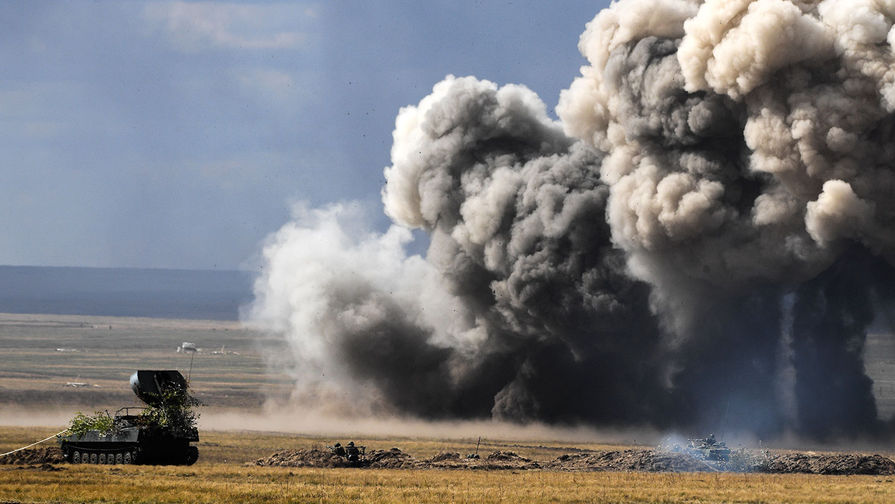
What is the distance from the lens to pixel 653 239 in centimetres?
9069

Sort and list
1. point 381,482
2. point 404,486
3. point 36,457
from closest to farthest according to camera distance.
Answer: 1. point 404,486
2. point 381,482
3. point 36,457

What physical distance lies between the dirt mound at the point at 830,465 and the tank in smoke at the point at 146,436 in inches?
1141

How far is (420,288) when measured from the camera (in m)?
116

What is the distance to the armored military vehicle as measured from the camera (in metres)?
78.4

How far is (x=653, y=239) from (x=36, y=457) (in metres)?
38.3

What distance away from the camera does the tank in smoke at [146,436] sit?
238 ft

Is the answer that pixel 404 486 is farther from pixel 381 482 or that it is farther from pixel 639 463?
pixel 639 463

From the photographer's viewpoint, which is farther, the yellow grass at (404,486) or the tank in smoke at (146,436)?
the tank in smoke at (146,436)

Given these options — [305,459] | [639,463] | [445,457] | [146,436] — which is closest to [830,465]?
[639,463]

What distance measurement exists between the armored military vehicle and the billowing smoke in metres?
11.9

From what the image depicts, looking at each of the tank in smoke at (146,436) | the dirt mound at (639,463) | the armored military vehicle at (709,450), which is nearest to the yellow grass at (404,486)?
the tank in smoke at (146,436)

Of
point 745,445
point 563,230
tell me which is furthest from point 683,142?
point 745,445

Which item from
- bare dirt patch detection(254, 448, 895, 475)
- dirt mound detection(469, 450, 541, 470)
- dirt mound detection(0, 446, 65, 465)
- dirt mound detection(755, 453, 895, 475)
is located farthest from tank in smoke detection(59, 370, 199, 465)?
dirt mound detection(755, 453, 895, 475)

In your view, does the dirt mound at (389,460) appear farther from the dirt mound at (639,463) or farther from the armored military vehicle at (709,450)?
the armored military vehicle at (709,450)
